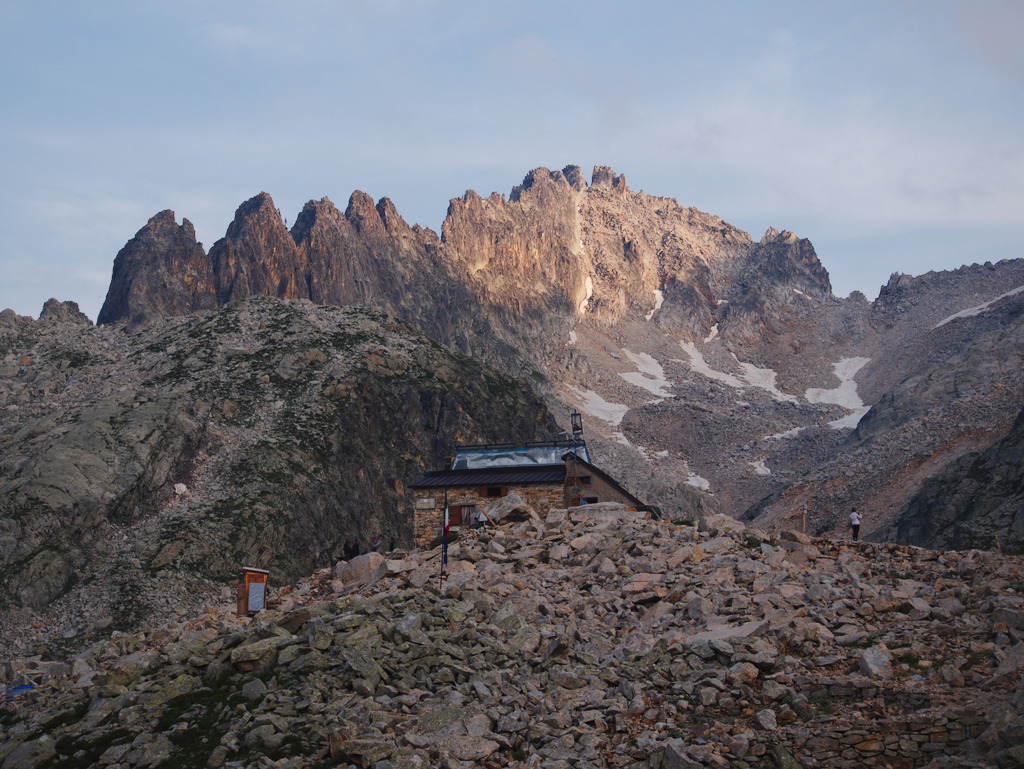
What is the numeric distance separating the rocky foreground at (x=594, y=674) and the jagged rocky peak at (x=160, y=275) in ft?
394

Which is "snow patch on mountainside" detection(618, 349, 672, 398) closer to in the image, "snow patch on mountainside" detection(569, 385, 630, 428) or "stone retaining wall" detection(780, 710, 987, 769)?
"snow patch on mountainside" detection(569, 385, 630, 428)

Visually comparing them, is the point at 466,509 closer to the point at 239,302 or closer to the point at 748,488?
the point at 239,302

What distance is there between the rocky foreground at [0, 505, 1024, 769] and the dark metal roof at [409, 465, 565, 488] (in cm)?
940

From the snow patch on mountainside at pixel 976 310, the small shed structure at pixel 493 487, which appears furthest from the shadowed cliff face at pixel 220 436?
the snow patch on mountainside at pixel 976 310

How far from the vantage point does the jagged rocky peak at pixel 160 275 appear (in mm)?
137750

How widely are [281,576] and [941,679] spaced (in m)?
57.1

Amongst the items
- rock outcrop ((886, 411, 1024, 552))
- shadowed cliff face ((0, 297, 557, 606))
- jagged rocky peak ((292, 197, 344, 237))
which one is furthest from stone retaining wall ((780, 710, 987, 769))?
jagged rocky peak ((292, 197, 344, 237))

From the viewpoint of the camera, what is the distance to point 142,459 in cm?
7112

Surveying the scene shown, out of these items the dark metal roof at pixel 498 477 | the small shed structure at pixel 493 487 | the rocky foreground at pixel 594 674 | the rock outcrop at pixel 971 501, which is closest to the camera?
the rocky foreground at pixel 594 674

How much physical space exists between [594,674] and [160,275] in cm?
13649

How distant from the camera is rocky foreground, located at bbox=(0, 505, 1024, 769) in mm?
16312

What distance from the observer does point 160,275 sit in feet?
463

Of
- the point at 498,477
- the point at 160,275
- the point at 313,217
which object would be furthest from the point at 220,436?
the point at 313,217

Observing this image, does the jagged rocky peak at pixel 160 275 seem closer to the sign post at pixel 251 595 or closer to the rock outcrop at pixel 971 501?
the rock outcrop at pixel 971 501
